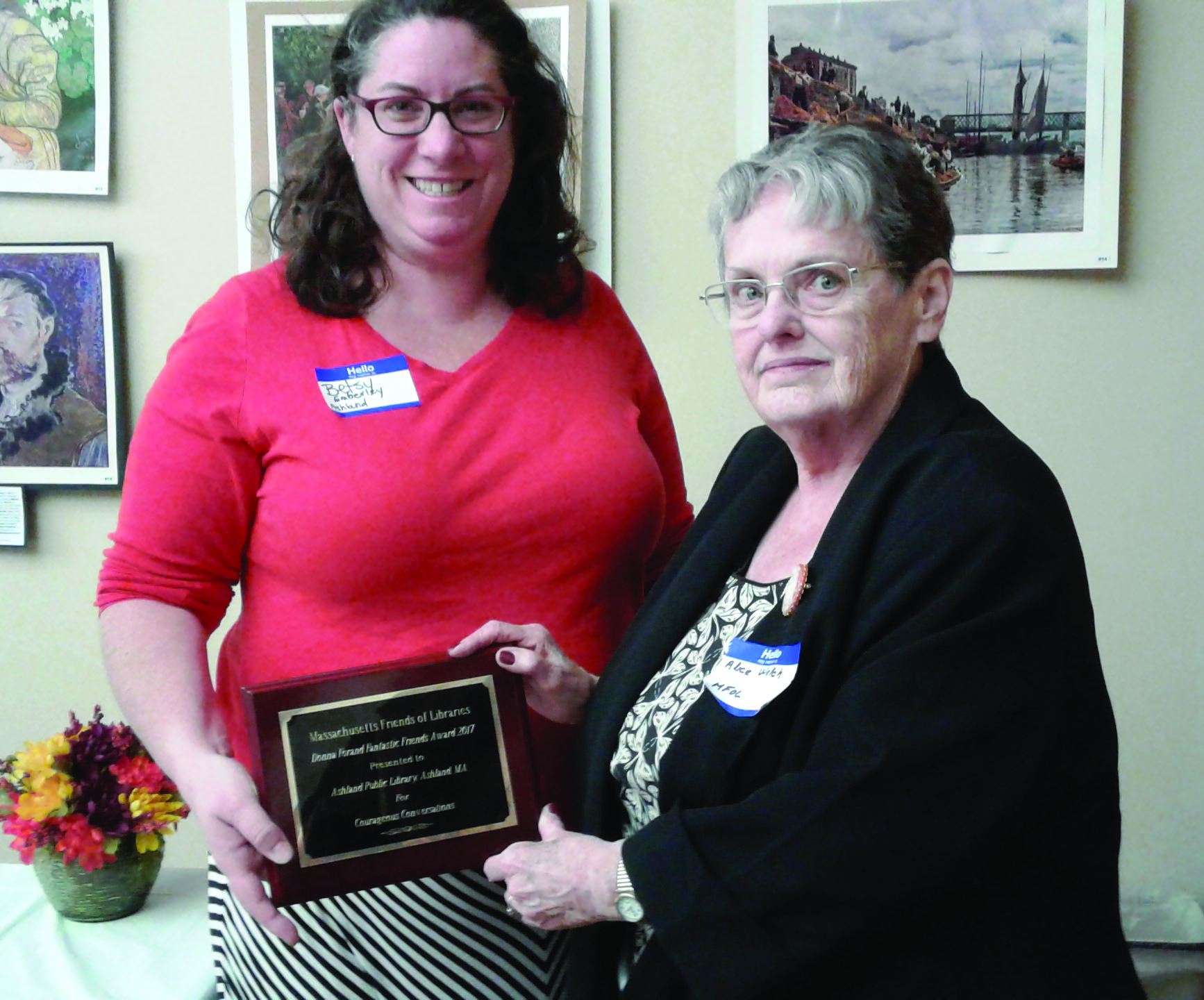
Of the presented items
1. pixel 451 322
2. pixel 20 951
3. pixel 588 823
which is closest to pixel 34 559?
pixel 20 951

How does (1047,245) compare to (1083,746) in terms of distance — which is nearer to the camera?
(1083,746)

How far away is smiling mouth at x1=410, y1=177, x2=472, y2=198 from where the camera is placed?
1.47 metres

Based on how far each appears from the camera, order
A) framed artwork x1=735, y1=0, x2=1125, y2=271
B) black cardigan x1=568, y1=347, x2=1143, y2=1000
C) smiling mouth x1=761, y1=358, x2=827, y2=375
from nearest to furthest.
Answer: black cardigan x1=568, y1=347, x2=1143, y2=1000 → smiling mouth x1=761, y1=358, x2=827, y2=375 → framed artwork x1=735, y1=0, x2=1125, y2=271

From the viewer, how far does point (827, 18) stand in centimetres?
239

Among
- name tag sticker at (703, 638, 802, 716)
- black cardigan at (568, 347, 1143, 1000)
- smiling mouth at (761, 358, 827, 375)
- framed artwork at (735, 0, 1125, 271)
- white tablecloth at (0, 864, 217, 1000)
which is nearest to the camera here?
black cardigan at (568, 347, 1143, 1000)

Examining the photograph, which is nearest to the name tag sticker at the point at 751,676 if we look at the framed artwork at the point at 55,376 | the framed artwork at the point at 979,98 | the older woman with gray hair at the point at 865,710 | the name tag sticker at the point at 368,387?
the older woman with gray hair at the point at 865,710

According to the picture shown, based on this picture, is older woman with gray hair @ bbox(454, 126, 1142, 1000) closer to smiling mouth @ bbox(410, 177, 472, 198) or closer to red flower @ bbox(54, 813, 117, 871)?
smiling mouth @ bbox(410, 177, 472, 198)

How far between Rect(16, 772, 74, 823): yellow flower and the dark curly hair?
0.97 meters

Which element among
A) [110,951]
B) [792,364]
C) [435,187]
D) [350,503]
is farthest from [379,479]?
[110,951]

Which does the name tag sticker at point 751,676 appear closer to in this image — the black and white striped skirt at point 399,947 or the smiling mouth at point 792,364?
the smiling mouth at point 792,364

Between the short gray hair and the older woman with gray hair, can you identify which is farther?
the short gray hair

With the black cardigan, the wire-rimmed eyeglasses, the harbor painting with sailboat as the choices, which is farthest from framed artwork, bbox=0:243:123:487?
the black cardigan

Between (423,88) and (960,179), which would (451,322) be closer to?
(423,88)

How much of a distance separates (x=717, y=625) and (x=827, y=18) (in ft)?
5.32
